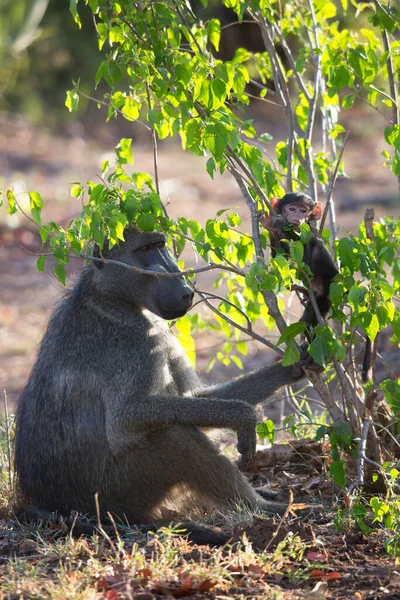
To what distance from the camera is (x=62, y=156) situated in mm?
13578

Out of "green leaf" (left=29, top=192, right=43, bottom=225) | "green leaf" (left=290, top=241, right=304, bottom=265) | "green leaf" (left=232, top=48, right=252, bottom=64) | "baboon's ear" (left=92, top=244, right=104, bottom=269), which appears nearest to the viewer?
"green leaf" (left=290, top=241, right=304, bottom=265)

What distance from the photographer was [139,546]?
329cm

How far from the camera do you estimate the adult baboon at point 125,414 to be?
365cm

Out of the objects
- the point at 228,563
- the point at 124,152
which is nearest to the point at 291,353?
the point at 228,563

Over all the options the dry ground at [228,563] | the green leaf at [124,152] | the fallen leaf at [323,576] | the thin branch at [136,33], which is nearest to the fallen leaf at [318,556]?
the dry ground at [228,563]

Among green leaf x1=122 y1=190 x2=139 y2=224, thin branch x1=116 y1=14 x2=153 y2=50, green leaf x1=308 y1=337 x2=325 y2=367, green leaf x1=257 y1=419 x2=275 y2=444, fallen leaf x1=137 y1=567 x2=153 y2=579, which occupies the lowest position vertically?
fallen leaf x1=137 y1=567 x2=153 y2=579

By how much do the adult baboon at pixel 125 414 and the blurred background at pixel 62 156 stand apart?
3.14m

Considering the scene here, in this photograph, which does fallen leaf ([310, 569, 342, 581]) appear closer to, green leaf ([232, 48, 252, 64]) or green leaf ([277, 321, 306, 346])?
green leaf ([277, 321, 306, 346])

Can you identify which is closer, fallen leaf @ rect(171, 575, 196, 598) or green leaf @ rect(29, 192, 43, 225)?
fallen leaf @ rect(171, 575, 196, 598)

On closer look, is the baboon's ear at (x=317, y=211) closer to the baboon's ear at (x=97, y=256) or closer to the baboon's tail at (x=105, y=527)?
the baboon's ear at (x=97, y=256)

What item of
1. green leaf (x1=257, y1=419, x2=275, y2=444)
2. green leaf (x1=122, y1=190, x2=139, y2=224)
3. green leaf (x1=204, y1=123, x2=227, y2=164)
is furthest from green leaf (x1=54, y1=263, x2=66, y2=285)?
green leaf (x1=257, y1=419, x2=275, y2=444)

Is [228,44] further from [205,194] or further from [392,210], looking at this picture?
[392,210]

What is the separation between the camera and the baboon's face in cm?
371

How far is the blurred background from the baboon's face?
3281mm
